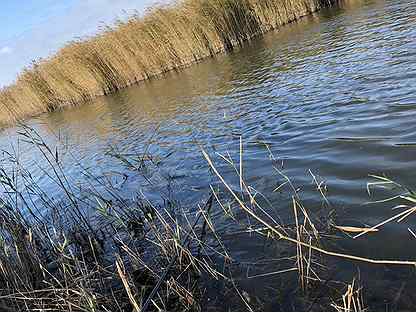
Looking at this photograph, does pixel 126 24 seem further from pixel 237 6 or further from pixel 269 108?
pixel 269 108

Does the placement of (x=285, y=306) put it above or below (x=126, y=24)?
below

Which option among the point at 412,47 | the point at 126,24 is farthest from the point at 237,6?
the point at 412,47

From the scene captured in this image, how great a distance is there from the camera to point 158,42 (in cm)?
2050

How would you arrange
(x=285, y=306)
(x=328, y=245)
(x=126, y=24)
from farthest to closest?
(x=126, y=24)
(x=328, y=245)
(x=285, y=306)

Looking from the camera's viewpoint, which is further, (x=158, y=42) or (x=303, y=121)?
(x=158, y=42)

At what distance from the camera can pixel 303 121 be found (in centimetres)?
689

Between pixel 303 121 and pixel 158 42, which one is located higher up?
pixel 158 42

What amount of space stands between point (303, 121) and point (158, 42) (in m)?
14.8

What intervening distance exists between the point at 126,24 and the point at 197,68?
541 cm

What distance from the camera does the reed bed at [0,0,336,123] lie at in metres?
19.8

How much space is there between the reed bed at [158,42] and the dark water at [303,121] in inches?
171

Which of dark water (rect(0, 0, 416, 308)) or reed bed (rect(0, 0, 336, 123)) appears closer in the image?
dark water (rect(0, 0, 416, 308))

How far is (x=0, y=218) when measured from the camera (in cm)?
455

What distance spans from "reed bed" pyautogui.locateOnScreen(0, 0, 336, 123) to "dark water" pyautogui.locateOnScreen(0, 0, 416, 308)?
434cm
